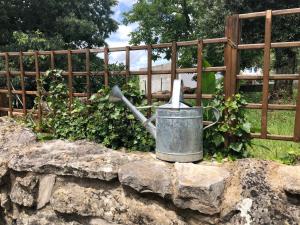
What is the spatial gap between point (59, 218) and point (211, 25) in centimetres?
780

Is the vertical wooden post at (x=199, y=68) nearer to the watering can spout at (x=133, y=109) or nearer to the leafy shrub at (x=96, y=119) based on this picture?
the watering can spout at (x=133, y=109)

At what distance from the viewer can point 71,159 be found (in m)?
2.64

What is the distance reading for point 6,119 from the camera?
4039 mm

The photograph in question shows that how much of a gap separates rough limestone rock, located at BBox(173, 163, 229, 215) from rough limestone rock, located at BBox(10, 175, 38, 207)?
50.2 inches

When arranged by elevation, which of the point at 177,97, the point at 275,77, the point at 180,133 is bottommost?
the point at 180,133

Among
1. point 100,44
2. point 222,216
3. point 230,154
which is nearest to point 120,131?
point 230,154

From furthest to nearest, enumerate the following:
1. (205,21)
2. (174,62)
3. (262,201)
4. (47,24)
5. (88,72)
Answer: (47,24) → (205,21) → (88,72) → (174,62) → (262,201)

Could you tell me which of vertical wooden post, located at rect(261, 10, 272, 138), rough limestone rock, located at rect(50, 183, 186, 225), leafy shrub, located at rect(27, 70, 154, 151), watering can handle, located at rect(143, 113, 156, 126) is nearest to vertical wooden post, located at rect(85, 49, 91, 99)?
leafy shrub, located at rect(27, 70, 154, 151)

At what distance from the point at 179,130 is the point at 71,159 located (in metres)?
0.91

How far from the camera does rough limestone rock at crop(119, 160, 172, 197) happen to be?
2223mm

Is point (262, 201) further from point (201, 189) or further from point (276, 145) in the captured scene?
→ point (276, 145)

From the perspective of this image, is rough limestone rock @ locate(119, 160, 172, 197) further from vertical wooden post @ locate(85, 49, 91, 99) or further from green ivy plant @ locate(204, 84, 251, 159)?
vertical wooden post @ locate(85, 49, 91, 99)

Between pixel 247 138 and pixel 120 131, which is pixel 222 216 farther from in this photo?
pixel 120 131

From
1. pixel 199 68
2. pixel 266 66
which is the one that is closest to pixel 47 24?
pixel 199 68
